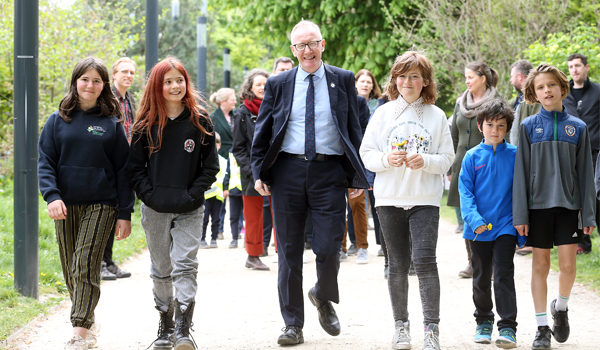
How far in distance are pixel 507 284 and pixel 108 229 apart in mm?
2815

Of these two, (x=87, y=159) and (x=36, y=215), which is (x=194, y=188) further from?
(x=36, y=215)

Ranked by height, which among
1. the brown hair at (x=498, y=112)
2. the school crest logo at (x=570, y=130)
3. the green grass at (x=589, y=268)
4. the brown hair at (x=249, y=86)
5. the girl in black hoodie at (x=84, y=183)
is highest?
the brown hair at (x=249, y=86)

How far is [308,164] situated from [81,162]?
158 cm

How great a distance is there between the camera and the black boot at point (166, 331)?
192 inches

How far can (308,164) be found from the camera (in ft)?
16.8

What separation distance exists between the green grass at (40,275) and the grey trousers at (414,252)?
2.84 m

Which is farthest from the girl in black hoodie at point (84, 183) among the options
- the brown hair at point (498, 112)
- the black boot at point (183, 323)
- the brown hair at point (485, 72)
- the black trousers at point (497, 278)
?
the brown hair at point (485, 72)

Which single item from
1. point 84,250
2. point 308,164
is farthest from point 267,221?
point 84,250

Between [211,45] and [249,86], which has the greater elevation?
[211,45]

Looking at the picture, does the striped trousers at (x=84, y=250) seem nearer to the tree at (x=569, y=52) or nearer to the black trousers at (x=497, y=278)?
the black trousers at (x=497, y=278)

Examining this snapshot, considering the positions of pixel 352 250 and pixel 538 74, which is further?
pixel 352 250

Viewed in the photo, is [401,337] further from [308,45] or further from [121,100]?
[121,100]

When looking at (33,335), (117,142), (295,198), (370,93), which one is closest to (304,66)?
(295,198)

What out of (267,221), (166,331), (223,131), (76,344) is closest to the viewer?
(76,344)
